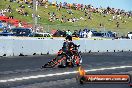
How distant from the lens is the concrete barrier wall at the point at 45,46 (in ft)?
96.2

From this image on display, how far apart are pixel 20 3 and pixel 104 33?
12.6 meters

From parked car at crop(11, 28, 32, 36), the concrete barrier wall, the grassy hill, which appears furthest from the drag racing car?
the grassy hill

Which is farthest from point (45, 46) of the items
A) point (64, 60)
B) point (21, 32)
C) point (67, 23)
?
point (67, 23)

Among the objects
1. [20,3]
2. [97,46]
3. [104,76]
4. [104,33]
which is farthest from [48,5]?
[104,76]

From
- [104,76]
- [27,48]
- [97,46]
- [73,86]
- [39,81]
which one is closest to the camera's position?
[104,76]

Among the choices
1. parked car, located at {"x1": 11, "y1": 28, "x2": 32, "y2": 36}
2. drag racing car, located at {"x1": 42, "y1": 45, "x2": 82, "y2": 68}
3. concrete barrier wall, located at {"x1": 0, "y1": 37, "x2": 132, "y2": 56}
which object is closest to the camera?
drag racing car, located at {"x1": 42, "y1": 45, "x2": 82, "y2": 68}

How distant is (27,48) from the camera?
3091 centimetres

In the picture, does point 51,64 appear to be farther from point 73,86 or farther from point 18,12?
point 18,12

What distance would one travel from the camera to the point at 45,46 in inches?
1297

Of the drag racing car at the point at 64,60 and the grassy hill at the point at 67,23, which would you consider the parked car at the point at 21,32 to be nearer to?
the grassy hill at the point at 67,23

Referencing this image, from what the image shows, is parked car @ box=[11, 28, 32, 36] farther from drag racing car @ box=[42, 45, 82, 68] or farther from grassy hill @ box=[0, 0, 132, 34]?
drag racing car @ box=[42, 45, 82, 68]

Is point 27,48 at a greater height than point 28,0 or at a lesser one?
lesser

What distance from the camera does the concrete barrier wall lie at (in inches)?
1154

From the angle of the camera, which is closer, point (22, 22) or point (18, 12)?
point (22, 22)
